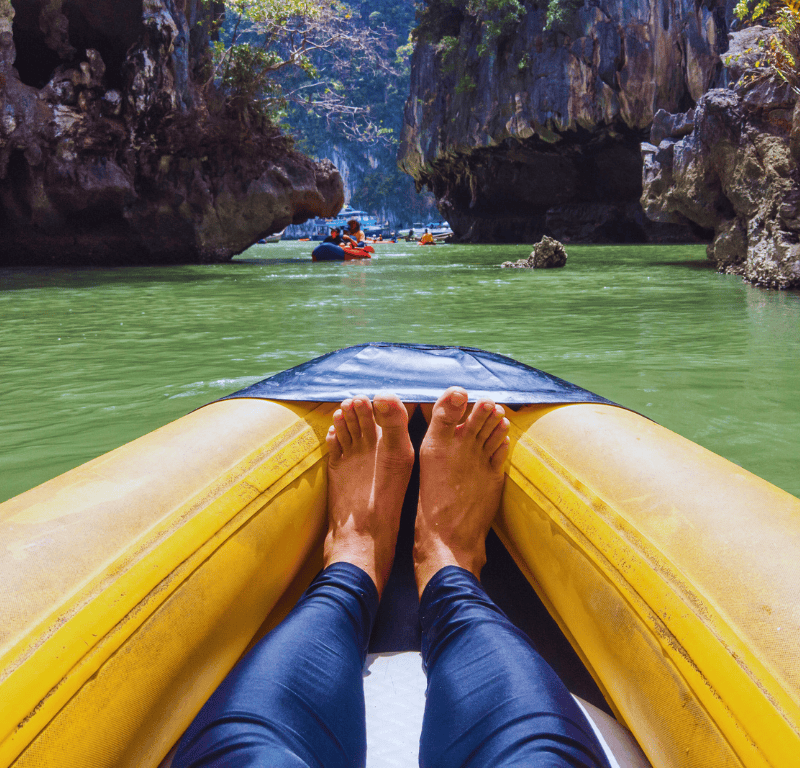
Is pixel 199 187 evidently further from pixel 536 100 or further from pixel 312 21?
pixel 536 100

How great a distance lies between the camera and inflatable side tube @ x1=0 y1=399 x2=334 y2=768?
2.36ft

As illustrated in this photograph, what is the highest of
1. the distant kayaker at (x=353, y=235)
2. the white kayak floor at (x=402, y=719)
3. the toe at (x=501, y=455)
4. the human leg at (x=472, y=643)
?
the distant kayaker at (x=353, y=235)

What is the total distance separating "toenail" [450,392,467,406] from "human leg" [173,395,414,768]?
12 cm

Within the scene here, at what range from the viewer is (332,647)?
0.98 meters

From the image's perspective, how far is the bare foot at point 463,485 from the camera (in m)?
1.40

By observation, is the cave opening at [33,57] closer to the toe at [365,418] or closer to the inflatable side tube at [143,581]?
the toe at [365,418]

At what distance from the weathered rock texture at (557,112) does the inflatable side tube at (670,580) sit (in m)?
17.3

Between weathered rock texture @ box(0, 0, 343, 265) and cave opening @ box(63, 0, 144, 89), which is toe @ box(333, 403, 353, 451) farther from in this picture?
cave opening @ box(63, 0, 144, 89)

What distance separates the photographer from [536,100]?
16766 mm

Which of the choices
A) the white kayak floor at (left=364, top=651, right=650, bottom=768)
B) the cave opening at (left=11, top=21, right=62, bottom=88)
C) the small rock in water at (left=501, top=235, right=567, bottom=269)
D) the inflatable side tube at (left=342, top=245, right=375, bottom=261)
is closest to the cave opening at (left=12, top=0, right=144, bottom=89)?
the cave opening at (left=11, top=21, right=62, bottom=88)

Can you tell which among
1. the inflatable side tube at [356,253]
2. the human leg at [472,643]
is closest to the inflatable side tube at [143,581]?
the human leg at [472,643]

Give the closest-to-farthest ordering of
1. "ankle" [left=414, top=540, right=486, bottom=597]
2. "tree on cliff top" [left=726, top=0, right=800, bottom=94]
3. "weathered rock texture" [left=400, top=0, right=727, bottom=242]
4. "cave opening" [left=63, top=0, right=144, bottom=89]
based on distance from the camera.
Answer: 1. "ankle" [left=414, top=540, right=486, bottom=597]
2. "tree on cliff top" [left=726, top=0, right=800, bottom=94]
3. "cave opening" [left=63, top=0, right=144, bottom=89]
4. "weathered rock texture" [left=400, top=0, right=727, bottom=242]

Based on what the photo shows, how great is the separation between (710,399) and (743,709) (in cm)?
221

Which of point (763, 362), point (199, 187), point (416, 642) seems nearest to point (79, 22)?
point (199, 187)
